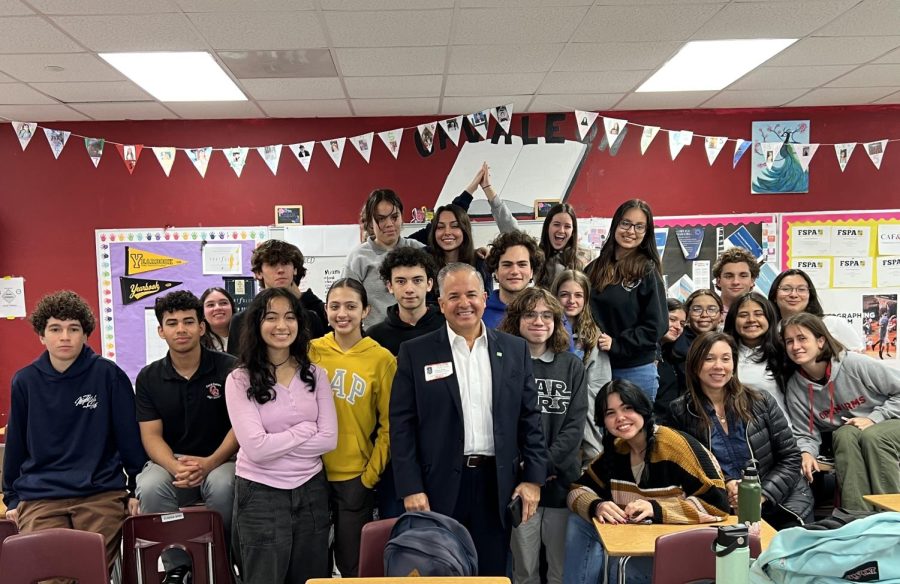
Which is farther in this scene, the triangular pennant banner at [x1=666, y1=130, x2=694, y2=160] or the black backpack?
the triangular pennant banner at [x1=666, y1=130, x2=694, y2=160]

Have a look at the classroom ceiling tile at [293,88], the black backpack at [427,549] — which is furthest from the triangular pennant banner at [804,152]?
the black backpack at [427,549]

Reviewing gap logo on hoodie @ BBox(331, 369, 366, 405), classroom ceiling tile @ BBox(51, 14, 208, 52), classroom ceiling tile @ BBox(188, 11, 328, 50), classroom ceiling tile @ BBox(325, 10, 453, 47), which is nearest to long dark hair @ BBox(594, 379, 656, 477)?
gap logo on hoodie @ BBox(331, 369, 366, 405)

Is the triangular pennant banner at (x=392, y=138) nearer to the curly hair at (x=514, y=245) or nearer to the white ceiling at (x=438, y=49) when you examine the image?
the white ceiling at (x=438, y=49)

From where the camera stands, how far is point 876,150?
4883 mm

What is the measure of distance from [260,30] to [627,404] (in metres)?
2.59

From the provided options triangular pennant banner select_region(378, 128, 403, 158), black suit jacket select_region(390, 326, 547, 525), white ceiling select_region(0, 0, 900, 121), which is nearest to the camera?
black suit jacket select_region(390, 326, 547, 525)

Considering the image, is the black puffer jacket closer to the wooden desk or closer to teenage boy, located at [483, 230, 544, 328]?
the wooden desk

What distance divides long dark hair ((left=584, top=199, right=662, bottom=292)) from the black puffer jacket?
69 cm

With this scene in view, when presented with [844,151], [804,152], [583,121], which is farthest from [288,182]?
[844,151]

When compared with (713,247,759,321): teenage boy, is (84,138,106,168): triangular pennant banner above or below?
above

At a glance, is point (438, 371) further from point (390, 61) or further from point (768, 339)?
point (390, 61)

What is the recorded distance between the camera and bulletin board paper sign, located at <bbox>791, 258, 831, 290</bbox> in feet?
16.3

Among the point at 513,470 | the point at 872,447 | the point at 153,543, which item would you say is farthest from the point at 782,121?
the point at 153,543

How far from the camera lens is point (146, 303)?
491 cm
